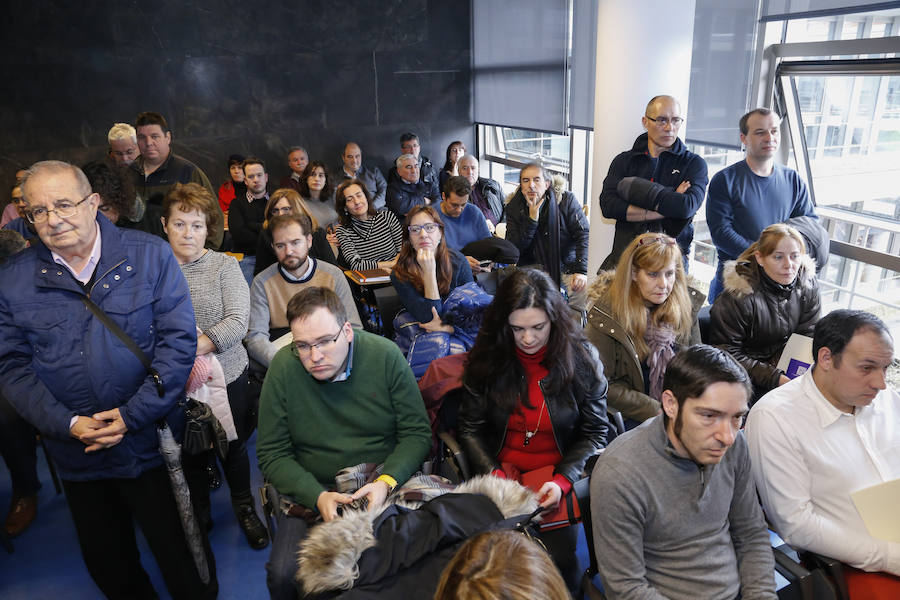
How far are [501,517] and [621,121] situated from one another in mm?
3522

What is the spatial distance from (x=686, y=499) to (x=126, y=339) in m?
1.97

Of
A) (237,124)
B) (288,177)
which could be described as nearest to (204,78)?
(237,124)

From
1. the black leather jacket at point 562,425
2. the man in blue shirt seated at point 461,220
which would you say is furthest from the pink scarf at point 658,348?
the man in blue shirt seated at point 461,220

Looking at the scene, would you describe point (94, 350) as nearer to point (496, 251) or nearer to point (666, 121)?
point (496, 251)

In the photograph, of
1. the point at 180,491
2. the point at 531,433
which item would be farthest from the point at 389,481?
the point at 180,491

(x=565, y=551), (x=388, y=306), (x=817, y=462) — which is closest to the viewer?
(x=817, y=462)

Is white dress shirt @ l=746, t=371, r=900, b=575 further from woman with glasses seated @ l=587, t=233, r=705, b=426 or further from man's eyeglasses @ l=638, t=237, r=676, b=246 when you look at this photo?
man's eyeglasses @ l=638, t=237, r=676, b=246

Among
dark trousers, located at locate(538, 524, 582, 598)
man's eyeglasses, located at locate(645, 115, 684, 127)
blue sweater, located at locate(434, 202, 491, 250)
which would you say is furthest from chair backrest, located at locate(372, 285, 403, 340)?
man's eyeglasses, located at locate(645, 115, 684, 127)

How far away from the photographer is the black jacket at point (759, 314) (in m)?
2.88

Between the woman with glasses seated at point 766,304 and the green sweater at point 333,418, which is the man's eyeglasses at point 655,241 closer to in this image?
the woman with glasses seated at point 766,304

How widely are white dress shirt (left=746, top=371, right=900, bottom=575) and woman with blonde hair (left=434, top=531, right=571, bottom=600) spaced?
122 cm

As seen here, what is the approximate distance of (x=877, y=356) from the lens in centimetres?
189

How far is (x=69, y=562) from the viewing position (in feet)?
9.56

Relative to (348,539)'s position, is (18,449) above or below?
below
